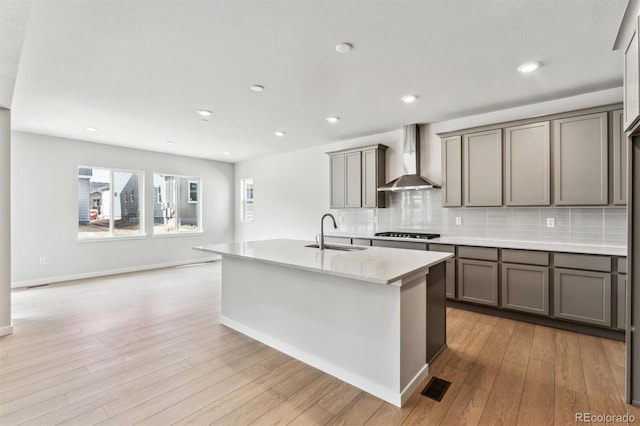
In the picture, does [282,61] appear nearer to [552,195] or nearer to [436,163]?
[436,163]

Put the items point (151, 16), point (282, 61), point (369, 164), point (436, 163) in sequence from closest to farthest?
point (151, 16) < point (282, 61) < point (436, 163) < point (369, 164)

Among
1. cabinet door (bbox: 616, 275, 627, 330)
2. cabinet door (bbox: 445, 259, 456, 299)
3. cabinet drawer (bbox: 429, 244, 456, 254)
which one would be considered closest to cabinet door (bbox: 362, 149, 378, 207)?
cabinet drawer (bbox: 429, 244, 456, 254)

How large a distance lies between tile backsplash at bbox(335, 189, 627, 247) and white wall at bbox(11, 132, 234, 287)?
4.43m

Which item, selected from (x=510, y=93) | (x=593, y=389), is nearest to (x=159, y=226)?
(x=510, y=93)

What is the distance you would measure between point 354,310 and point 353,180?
3223mm

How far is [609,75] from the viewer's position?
294cm

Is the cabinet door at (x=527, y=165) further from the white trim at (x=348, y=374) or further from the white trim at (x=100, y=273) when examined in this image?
the white trim at (x=100, y=273)

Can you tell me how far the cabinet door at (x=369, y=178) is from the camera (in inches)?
193

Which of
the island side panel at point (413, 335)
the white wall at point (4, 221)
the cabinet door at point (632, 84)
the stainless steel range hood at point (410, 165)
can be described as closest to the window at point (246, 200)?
the stainless steel range hood at point (410, 165)

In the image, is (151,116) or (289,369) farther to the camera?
(151,116)

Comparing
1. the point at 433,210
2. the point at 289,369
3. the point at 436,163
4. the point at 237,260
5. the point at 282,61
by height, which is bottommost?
the point at 289,369

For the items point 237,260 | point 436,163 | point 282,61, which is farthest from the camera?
point 436,163

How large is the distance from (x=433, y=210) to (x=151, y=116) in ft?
14.2

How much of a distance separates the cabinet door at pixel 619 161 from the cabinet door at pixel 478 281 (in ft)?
4.44
